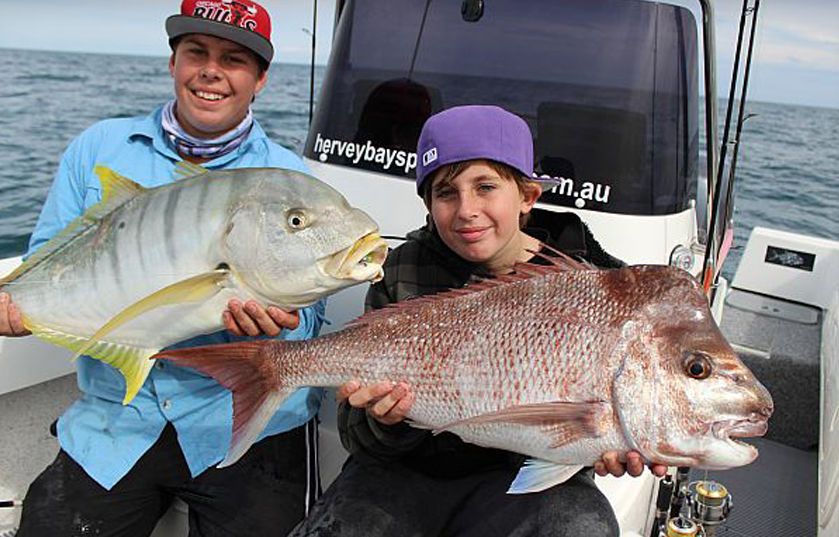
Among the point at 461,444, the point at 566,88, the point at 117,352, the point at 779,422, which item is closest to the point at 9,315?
the point at 117,352

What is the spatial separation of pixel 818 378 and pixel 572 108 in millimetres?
2876

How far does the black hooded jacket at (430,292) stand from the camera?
6.88 feet

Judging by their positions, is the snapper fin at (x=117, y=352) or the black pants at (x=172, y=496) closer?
the snapper fin at (x=117, y=352)

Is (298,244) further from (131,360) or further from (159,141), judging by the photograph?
(159,141)

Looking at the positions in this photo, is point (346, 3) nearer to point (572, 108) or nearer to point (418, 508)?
point (572, 108)

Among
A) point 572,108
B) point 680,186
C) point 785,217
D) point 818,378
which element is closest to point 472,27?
point 572,108

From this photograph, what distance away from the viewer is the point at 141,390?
7.67 ft

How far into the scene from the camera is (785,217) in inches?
606

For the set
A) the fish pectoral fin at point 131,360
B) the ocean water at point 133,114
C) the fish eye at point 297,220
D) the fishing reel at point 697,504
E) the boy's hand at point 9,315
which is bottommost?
the ocean water at point 133,114

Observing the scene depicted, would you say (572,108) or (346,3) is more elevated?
(346,3)

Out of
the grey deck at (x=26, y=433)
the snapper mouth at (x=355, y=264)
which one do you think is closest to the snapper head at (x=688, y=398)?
the snapper mouth at (x=355, y=264)

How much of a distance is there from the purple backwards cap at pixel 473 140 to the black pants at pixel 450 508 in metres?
0.90

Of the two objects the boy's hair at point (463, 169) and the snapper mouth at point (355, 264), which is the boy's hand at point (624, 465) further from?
the boy's hair at point (463, 169)

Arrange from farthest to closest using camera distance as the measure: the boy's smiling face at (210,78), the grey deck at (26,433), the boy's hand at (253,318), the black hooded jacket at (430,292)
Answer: the grey deck at (26,433) → the boy's smiling face at (210,78) → the black hooded jacket at (430,292) → the boy's hand at (253,318)
